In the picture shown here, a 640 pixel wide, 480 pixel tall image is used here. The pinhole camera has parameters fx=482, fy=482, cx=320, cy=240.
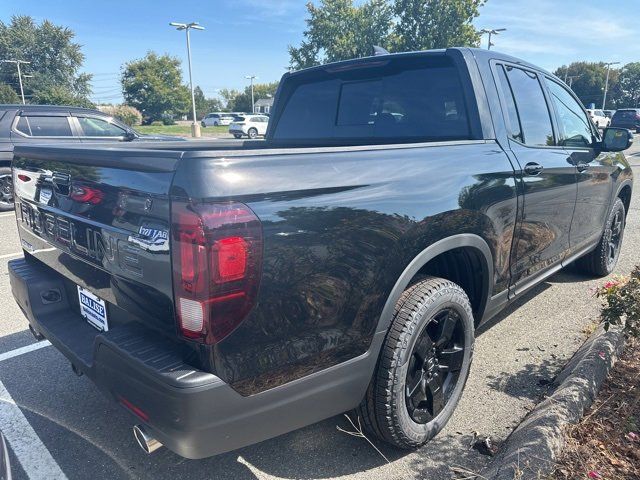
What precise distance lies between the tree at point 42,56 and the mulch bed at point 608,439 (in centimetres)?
6298

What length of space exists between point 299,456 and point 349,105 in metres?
2.36

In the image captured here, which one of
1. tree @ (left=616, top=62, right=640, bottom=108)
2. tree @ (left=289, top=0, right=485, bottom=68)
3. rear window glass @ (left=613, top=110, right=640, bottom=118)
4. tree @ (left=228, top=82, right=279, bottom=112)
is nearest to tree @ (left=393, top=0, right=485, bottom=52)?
tree @ (left=289, top=0, right=485, bottom=68)

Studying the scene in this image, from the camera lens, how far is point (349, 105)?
3508 mm

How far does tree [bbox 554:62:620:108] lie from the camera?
258 feet

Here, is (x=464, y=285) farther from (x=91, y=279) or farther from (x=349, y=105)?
(x=91, y=279)

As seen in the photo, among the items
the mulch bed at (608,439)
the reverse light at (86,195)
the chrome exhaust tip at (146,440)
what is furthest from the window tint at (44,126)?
the mulch bed at (608,439)

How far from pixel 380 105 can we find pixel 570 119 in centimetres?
180

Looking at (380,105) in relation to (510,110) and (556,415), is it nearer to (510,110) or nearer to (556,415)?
(510,110)

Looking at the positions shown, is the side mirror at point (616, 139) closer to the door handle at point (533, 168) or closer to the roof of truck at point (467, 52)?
the roof of truck at point (467, 52)

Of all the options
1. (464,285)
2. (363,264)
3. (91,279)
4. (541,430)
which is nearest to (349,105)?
(464,285)

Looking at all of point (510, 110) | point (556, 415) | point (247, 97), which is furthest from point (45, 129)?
point (247, 97)

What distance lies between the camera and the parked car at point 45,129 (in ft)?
27.0

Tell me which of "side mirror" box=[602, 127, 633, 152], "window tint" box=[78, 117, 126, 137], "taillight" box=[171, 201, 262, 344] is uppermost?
"window tint" box=[78, 117, 126, 137]

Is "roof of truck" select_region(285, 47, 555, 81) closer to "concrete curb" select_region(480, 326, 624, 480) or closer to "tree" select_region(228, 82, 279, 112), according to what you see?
"concrete curb" select_region(480, 326, 624, 480)
